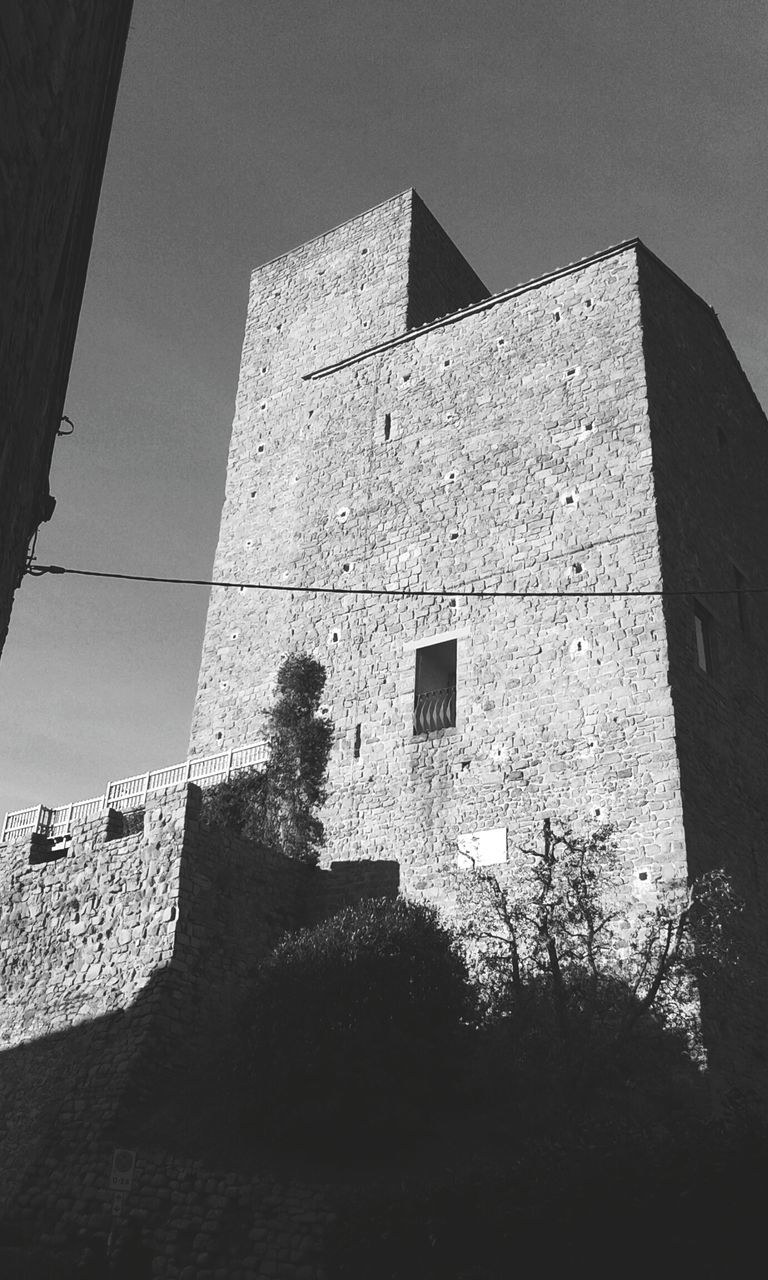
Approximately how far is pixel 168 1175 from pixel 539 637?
335 inches

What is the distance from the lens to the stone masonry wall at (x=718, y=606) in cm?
1300

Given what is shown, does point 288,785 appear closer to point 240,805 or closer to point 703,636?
point 240,805

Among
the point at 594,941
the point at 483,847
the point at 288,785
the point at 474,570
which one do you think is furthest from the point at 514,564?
the point at 594,941

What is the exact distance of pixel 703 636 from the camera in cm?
1557

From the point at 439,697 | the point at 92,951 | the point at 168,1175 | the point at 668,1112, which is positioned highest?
the point at 439,697

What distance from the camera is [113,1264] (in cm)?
891

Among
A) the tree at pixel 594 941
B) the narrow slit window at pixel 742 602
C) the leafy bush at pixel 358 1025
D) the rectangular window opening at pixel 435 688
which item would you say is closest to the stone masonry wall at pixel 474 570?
the rectangular window opening at pixel 435 688

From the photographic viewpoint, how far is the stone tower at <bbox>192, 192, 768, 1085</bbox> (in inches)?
560

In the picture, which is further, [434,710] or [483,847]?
[434,710]

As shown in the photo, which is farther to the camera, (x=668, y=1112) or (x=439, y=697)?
(x=439, y=697)

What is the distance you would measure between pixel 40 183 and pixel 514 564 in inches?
472

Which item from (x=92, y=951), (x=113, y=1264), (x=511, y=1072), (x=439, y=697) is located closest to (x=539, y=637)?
(x=439, y=697)

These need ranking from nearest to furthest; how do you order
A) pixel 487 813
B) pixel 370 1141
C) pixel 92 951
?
pixel 370 1141, pixel 92 951, pixel 487 813

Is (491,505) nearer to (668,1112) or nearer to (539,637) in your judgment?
(539,637)
